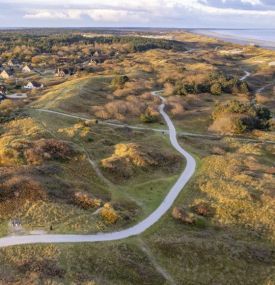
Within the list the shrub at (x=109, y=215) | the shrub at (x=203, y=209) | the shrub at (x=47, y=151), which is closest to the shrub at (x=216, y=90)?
the shrub at (x=47, y=151)

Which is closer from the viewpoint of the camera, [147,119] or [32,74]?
[147,119]

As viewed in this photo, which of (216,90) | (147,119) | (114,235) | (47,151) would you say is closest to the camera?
(114,235)

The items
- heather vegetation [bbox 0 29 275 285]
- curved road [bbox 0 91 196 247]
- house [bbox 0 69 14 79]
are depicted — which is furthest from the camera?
house [bbox 0 69 14 79]

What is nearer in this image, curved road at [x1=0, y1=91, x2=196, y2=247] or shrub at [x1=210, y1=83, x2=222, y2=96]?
curved road at [x1=0, y1=91, x2=196, y2=247]

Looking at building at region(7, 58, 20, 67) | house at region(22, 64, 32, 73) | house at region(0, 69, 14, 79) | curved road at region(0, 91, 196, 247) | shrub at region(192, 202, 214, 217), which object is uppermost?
building at region(7, 58, 20, 67)

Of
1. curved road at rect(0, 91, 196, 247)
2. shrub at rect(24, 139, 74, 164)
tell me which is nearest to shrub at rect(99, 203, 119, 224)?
curved road at rect(0, 91, 196, 247)

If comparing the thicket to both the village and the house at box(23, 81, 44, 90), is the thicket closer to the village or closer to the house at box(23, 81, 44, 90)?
the village

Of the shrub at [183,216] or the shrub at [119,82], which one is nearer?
the shrub at [183,216]

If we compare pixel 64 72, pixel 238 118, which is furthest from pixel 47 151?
pixel 64 72

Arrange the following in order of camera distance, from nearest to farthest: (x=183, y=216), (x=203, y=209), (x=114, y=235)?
(x=114, y=235) < (x=183, y=216) < (x=203, y=209)

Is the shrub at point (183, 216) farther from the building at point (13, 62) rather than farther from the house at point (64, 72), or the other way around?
the building at point (13, 62)

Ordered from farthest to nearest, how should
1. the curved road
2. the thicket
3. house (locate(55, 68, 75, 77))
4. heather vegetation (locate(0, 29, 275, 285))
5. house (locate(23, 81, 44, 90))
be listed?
1. house (locate(55, 68, 75, 77))
2. house (locate(23, 81, 44, 90))
3. the thicket
4. the curved road
5. heather vegetation (locate(0, 29, 275, 285))

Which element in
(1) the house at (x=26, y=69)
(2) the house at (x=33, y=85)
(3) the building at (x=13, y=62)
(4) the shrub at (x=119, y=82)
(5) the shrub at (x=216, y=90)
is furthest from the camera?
(3) the building at (x=13, y=62)

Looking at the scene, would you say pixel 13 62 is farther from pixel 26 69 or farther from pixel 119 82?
pixel 119 82
